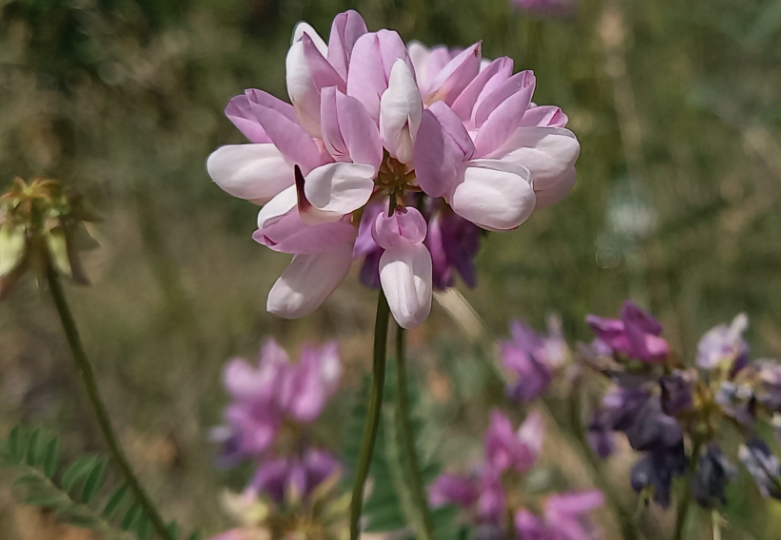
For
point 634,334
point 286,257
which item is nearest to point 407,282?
point 634,334

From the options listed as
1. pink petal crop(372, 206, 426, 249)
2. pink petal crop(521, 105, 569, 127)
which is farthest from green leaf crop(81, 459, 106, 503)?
pink petal crop(521, 105, 569, 127)

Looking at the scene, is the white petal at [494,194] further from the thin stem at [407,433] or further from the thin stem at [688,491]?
the thin stem at [688,491]

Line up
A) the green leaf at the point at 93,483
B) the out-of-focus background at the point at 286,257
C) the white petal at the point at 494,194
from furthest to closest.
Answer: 1. the out-of-focus background at the point at 286,257
2. the green leaf at the point at 93,483
3. the white petal at the point at 494,194

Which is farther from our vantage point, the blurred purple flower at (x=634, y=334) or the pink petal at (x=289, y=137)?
the blurred purple flower at (x=634, y=334)

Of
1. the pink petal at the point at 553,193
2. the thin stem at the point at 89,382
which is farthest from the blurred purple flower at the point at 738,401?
the thin stem at the point at 89,382

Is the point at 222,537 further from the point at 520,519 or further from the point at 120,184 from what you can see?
the point at 120,184

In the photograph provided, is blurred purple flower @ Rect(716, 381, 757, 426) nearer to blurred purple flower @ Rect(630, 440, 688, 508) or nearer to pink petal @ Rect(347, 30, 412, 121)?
blurred purple flower @ Rect(630, 440, 688, 508)

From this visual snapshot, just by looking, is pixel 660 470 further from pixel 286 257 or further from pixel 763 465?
pixel 286 257
